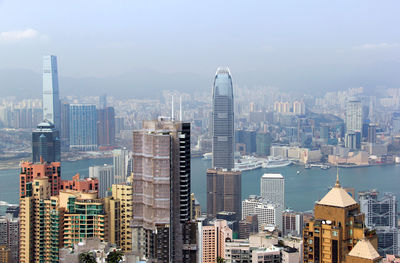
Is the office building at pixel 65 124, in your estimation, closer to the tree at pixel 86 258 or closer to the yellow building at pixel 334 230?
the tree at pixel 86 258

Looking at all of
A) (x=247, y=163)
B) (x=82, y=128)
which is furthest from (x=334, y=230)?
(x=247, y=163)

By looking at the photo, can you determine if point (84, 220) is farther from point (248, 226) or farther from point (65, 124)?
point (65, 124)

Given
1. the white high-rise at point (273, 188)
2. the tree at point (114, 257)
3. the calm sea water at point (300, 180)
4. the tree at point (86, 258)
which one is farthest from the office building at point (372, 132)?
the tree at point (86, 258)

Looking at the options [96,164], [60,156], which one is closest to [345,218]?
[96,164]

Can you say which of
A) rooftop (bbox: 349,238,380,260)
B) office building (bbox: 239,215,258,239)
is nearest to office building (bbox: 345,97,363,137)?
office building (bbox: 239,215,258,239)

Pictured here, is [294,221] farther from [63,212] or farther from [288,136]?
[288,136]

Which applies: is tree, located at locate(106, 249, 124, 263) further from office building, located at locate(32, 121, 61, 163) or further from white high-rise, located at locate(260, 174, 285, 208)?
office building, located at locate(32, 121, 61, 163)
